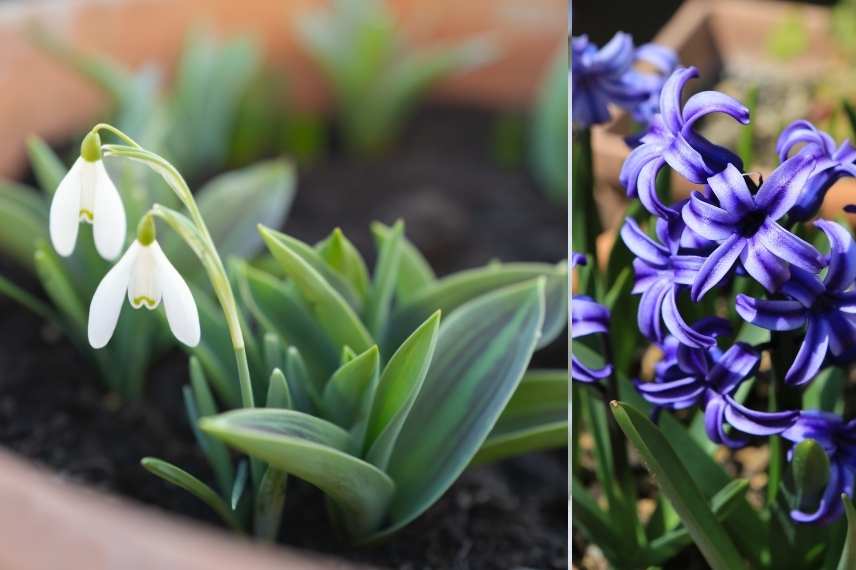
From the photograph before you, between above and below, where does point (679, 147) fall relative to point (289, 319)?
above

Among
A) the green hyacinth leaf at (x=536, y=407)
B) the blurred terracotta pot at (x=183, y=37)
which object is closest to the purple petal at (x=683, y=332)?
the green hyacinth leaf at (x=536, y=407)

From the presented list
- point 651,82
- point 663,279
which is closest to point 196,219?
point 663,279

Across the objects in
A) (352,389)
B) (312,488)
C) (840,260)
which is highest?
(840,260)

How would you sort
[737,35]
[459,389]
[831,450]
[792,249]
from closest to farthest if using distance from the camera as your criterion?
[792,249] < [831,450] < [459,389] < [737,35]

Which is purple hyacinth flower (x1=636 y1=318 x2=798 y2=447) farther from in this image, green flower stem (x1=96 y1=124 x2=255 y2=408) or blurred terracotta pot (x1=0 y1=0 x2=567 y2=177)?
blurred terracotta pot (x1=0 y1=0 x2=567 y2=177)

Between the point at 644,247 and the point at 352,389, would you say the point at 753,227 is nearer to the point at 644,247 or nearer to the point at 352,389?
the point at 644,247

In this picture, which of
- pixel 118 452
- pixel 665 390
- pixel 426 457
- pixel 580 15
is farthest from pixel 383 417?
pixel 580 15

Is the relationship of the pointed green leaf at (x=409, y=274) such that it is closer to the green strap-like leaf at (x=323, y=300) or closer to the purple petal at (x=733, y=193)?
the green strap-like leaf at (x=323, y=300)
